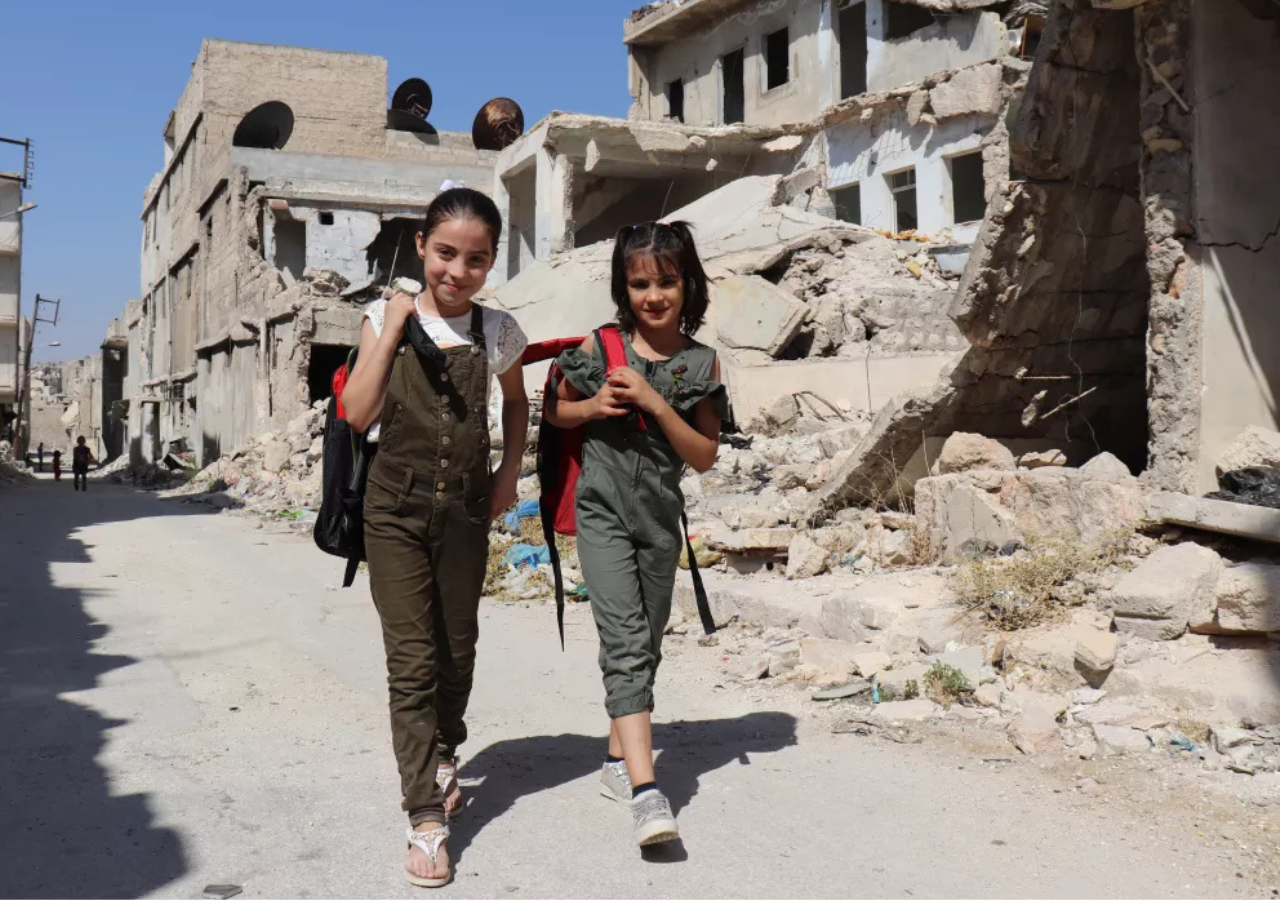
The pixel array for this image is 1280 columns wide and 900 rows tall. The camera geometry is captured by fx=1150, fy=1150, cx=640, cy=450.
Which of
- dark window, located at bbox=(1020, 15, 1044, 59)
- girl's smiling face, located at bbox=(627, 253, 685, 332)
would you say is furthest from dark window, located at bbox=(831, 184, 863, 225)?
girl's smiling face, located at bbox=(627, 253, 685, 332)

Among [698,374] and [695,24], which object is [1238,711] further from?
[695,24]

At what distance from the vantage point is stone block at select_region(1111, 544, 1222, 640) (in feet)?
13.9

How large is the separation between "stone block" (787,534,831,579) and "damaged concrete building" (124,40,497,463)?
56.4ft

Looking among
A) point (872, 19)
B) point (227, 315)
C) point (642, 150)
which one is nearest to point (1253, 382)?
point (642, 150)

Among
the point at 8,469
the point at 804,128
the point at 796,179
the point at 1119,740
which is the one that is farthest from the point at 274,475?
the point at 1119,740

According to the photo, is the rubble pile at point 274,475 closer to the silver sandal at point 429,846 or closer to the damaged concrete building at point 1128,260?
the damaged concrete building at point 1128,260

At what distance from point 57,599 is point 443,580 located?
5.42 metres

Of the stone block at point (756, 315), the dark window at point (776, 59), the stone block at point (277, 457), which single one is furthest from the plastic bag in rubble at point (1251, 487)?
the dark window at point (776, 59)

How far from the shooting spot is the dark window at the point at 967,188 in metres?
19.7

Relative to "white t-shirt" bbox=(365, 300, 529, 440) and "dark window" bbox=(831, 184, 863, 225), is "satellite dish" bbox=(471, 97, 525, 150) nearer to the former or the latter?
"dark window" bbox=(831, 184, 863, 225)

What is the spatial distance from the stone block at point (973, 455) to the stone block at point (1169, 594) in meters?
2.01

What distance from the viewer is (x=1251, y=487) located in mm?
4965

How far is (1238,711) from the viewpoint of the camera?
3.77 meters

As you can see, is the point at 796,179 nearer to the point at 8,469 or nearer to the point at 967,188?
the point at 967,188
